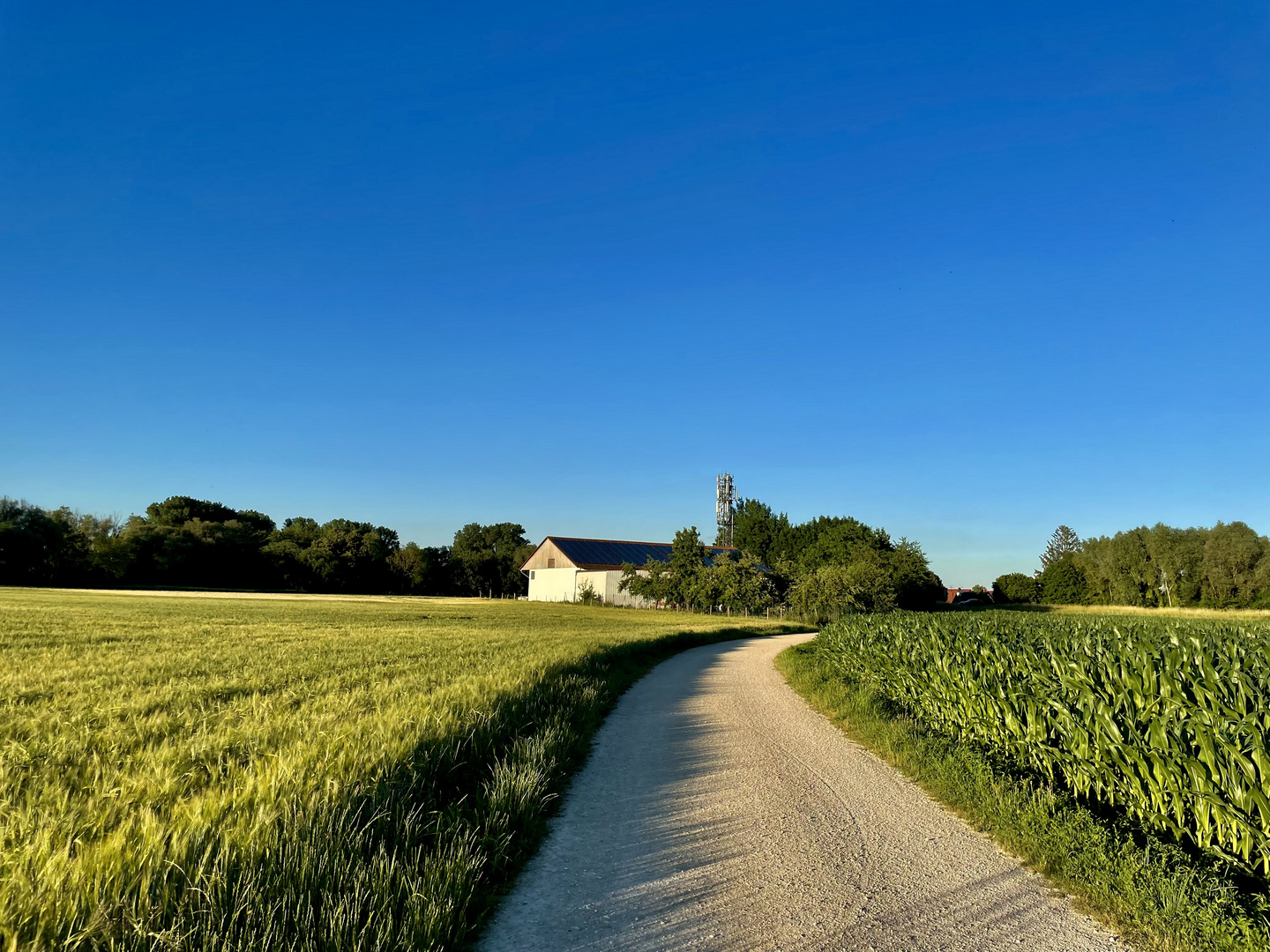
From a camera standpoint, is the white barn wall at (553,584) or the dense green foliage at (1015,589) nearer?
the white barn wall at (553,584)

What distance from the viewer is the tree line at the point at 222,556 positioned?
7806 cm

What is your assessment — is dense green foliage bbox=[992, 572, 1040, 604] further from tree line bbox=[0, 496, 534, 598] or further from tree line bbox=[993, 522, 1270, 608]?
tree line bbox=[0, 496, 534, 598]

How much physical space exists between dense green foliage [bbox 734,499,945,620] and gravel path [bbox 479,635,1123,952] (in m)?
40.1

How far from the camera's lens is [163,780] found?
5.41 metres

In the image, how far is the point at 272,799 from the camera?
4840 millimetres

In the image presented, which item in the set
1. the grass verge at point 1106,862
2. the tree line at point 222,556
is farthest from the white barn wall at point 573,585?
the grass verge at point 1106,862

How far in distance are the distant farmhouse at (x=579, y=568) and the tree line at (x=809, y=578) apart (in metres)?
3.90

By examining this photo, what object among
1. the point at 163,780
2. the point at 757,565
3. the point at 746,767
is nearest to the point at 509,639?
the point at 746,767

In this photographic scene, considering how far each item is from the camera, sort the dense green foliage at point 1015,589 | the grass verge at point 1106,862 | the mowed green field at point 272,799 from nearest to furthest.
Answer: the mowed green field at point 272,799 → the grass verge at point 1106,862 → the dense green foliage at point 1015,589

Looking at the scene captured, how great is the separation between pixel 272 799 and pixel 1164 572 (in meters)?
95.0

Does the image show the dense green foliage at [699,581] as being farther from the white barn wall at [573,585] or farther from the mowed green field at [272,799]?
the mowed green field at [272,799]

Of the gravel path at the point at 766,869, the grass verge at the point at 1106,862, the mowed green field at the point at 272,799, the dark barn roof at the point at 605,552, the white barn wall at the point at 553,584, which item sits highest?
the dark barn roof at the point at 605,552

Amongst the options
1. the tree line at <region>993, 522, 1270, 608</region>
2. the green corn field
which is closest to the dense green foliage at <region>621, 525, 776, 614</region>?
the green corn field

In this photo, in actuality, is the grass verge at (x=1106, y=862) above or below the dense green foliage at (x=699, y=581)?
below
